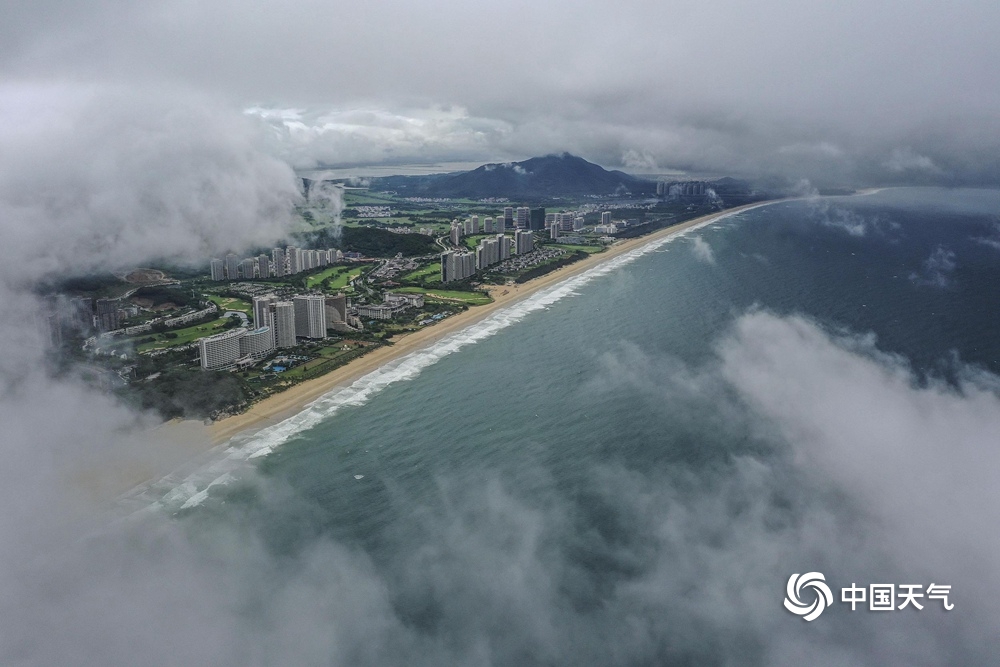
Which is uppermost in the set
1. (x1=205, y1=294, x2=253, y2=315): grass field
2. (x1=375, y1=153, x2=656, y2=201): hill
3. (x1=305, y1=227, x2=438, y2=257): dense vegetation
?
(x1=375, y1=153, x2=656, y2=201): hill

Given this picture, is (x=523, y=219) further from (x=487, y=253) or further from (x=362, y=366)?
(x=362, y=366)

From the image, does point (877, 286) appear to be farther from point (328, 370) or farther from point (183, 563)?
point (183, 563)

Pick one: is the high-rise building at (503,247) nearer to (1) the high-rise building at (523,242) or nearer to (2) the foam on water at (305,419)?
(1) the high-rise building at (523,242)

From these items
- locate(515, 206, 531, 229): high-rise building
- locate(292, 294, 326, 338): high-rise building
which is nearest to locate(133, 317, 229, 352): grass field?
locate(292, 294, 326, 338): high-rise building

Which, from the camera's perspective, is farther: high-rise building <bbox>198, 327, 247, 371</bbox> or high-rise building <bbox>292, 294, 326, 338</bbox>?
high-rise building <bbox>292, 294, 326, 338</bbox>

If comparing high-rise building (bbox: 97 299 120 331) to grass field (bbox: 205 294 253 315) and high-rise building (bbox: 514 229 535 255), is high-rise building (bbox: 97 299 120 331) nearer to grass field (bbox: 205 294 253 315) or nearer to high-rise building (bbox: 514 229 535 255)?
grass field (bbox: 205 294 253 315)

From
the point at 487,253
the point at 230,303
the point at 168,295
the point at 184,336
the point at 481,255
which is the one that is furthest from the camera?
the point at 487,253

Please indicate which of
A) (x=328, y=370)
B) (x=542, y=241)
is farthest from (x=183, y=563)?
(x=542, y=241)

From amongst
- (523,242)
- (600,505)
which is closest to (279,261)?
(523,242)
